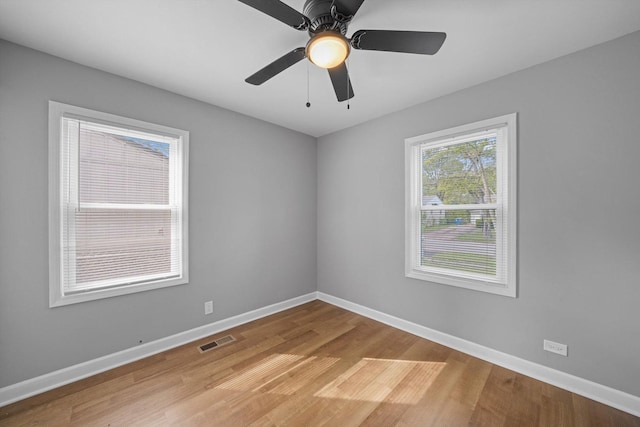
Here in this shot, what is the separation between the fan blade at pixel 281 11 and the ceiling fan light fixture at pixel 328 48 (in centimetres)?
11

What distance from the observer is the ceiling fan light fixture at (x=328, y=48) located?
1323mm

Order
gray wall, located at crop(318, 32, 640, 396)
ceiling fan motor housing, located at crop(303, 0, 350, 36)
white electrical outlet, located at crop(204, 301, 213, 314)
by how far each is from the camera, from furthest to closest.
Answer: white electrical outlet, located at crop(204, 301, 213, 314)
gray wall, located at crop(318, 32, 640, 396)
ceiling fan motor housing, located at crop(303, 0, 350, 36)

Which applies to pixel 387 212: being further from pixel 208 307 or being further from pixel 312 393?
pixel 208 307

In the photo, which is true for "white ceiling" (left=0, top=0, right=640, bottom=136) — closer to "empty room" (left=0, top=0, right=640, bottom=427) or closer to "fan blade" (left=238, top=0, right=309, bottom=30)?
"empty room" (left=0, top=0, right=640, bottom=427)

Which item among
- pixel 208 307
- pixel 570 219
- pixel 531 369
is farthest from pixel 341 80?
pixel 531 369

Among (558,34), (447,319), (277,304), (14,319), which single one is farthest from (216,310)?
(558,34)

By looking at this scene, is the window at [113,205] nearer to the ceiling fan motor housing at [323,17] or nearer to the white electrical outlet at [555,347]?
the ceiling fan motor housing at [323,17]

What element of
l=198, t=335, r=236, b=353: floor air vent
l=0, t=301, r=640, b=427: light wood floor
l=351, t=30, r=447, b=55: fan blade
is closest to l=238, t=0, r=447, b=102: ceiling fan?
l=351, t=30, r=447, b=55: fan blade

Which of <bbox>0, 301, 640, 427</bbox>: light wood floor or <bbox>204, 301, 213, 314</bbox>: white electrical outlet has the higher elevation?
<bbox>204, 301, 213, 314</bbox>: white electrical outlet

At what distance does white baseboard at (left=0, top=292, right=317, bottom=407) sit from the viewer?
1854mm

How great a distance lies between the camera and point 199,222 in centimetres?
281

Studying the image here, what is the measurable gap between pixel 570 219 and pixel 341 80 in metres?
2.08

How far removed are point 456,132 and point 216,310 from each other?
3.26 m

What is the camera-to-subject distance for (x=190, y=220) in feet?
8.99
